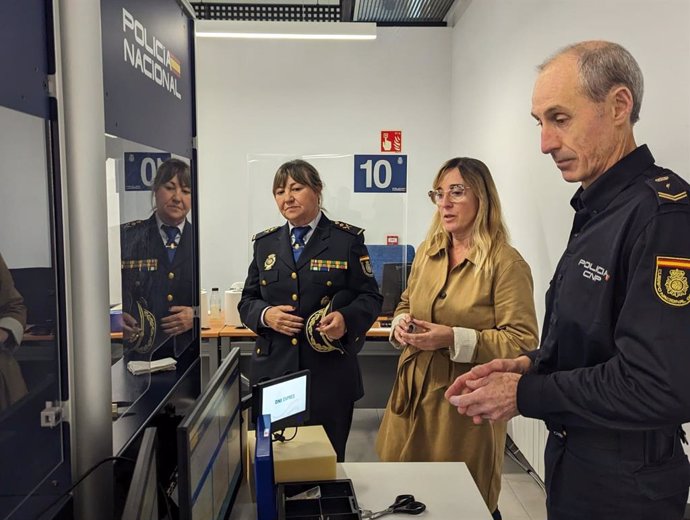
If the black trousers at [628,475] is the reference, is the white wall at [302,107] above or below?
above

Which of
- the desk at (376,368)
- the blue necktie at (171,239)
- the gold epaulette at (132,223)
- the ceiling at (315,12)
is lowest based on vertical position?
the desk at (376,368)

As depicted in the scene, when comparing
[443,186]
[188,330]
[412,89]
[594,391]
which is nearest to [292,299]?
[188,330]

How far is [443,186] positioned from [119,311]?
4.18 feet

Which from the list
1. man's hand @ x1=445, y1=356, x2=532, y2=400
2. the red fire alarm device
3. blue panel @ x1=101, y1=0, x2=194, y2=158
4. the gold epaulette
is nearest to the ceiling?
the red fire alarm device

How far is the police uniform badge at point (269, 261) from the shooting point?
2477 millimetres

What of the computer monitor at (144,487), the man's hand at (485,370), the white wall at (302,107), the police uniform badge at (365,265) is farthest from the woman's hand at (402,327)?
the white wall at (302,107)

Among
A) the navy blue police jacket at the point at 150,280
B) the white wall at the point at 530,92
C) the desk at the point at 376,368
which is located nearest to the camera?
the navy blue police jacket at the point at 150,280

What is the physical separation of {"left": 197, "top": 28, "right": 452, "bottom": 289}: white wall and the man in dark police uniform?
146 inches

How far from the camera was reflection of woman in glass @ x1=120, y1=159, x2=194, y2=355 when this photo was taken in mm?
1412

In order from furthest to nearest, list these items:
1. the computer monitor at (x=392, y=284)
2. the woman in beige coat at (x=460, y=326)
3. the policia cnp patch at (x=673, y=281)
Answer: the computer monitor at (x=392, y=284), the woman in beige coat at (x=460, y=326), the policia cnp patch at (x=673, y=281)

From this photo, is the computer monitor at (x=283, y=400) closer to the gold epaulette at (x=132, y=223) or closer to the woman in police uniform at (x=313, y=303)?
the gold epaulette at (x=132, y=223)

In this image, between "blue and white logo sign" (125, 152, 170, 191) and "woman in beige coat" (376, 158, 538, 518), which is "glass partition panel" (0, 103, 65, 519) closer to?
"blue and white logo sign" (125, 152, 170, 191)

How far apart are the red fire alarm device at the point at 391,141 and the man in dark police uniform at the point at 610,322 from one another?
3676 mm

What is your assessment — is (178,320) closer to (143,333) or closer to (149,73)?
(143,333)
